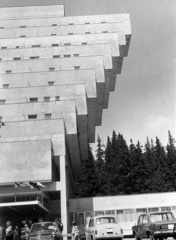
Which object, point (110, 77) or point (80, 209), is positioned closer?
point (80, 209)

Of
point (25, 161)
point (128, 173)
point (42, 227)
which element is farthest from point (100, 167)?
point (42, 227)

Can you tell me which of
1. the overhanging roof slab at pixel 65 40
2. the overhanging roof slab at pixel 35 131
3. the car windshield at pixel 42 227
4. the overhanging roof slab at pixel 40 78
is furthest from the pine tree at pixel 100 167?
the car windshield at pixel 42 227

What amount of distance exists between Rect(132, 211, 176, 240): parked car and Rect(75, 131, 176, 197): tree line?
54661mm

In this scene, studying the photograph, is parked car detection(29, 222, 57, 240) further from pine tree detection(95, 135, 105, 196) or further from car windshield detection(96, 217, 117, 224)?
pine tree detection(95, 135, 105, 196)

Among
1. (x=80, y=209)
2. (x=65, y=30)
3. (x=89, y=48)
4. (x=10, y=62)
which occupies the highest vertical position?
(x=65, y=30)

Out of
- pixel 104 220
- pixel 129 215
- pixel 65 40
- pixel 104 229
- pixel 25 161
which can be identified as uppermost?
pixel 65 40

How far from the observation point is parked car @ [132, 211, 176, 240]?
15.7 metres

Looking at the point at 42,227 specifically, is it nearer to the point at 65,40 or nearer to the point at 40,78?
the point at 40,78

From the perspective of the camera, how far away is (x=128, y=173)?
250ft

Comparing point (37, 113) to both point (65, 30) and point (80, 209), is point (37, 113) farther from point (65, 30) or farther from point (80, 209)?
point (65, 30)

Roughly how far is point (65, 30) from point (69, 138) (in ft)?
85.1

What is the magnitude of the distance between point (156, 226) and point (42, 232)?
244 inches

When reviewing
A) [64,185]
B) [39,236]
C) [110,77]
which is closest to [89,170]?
[110,77]

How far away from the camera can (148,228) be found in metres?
16.7
